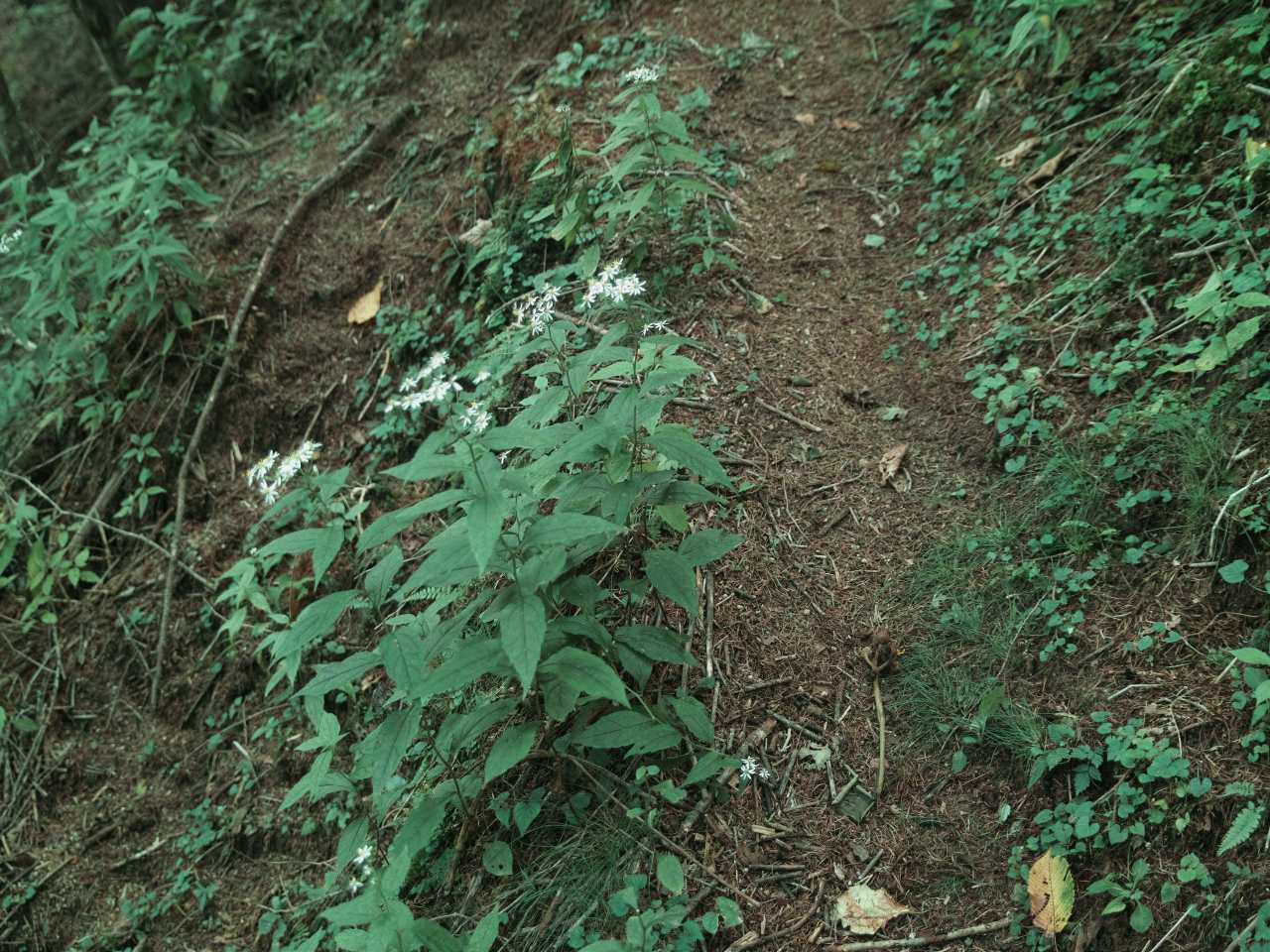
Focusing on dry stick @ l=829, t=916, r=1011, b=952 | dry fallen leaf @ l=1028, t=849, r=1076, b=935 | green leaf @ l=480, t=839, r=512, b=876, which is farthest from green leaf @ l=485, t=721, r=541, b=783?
dry fallen leaf @ l=1028, t=849, r=1076, b=935

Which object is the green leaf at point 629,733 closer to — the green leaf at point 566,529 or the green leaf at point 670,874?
the green leaf at point 670,874

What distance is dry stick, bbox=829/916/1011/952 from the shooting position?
2492mm

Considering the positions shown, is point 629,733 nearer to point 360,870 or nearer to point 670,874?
point 670,874

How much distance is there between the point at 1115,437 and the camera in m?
3.20

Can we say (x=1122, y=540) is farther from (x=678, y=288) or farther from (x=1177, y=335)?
(x=678, y=288)

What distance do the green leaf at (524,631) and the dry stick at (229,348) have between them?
3.18 metres

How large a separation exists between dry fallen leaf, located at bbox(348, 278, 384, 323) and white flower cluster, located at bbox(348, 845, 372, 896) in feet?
10.5

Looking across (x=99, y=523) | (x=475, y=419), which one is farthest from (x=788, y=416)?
(x=99, y=523)

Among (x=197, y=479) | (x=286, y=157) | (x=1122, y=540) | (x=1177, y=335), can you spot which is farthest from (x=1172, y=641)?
(x=286, y=157)

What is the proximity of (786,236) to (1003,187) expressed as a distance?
3.47ft

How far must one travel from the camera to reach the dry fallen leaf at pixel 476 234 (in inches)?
198

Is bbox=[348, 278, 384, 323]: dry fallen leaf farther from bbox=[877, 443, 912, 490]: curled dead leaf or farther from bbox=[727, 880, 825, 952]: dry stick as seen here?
bbox=[727, 880, 825, 952]: dry stick

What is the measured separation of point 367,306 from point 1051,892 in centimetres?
454

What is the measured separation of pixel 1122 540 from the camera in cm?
304
